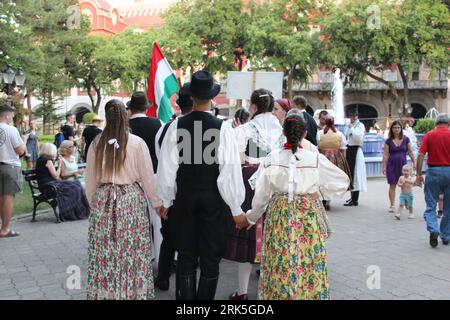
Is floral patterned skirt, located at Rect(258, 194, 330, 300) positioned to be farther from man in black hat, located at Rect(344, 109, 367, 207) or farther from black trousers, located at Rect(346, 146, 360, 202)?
black trousers, located at Rect(346, 146, 360, 202)

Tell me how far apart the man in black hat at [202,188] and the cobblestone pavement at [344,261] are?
106 cm

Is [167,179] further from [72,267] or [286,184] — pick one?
[72,267]

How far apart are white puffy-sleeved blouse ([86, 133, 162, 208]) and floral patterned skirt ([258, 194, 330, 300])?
42.6 inches

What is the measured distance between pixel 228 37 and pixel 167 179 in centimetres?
2929

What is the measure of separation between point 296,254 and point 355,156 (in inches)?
289

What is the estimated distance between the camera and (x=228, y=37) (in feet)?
106

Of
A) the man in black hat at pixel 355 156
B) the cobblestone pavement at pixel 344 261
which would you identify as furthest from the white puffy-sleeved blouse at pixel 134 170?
the man in black hat at pixel 355 156

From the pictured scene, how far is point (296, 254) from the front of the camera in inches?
157

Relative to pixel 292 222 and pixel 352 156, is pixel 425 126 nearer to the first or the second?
pixel 352 156

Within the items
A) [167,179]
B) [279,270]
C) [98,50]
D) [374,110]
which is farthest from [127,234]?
[374,110]

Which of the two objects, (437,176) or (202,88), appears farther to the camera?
(437,176)

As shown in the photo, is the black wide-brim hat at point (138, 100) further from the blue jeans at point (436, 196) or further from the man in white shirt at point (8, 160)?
the blue jeans at point (436, 196)

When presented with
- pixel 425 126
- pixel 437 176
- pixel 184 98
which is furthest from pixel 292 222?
→ pixel 425 126

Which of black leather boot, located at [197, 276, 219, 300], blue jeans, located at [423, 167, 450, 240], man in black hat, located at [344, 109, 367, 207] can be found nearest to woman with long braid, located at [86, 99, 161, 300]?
black leather boot, located at [197, 276, 219, 300]
